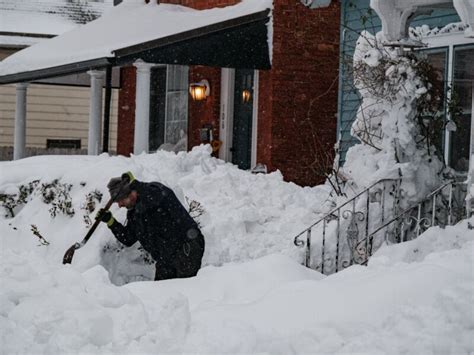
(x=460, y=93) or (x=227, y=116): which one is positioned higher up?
(x=460, y=93)

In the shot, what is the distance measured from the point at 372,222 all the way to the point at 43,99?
18.5 metres

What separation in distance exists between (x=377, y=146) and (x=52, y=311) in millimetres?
5675

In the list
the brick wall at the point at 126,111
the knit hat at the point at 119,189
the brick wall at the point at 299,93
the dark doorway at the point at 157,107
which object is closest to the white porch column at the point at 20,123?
the brick wall at the point at 126,111

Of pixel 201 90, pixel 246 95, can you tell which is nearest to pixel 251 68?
pixel 246 95

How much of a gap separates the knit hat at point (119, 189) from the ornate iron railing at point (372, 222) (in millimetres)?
2004

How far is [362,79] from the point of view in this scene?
385 inches

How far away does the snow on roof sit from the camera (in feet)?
86.2

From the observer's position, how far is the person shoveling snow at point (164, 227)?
28.1ft

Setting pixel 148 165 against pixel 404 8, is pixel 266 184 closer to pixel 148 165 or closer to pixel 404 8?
pixel 148 165

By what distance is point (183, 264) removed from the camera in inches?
336

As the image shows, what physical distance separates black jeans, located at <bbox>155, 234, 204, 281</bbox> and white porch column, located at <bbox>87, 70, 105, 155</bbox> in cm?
903

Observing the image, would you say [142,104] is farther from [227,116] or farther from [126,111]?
[126,111]

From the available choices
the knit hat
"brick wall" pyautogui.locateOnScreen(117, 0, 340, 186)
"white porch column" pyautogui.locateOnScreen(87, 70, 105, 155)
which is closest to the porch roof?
"brick wall" pyautogui.locateOnScreen(117, 0, 340, 186)

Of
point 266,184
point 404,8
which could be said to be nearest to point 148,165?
point 266,184
